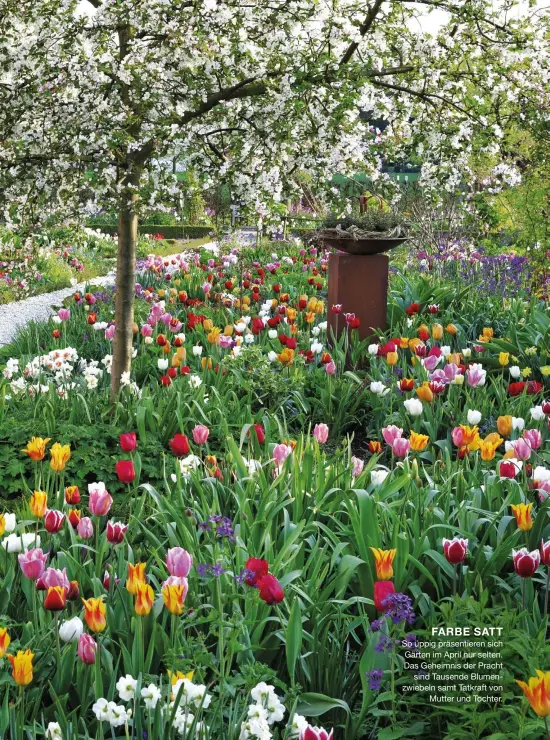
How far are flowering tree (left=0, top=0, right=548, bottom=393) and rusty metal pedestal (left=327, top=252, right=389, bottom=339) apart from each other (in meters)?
1.64

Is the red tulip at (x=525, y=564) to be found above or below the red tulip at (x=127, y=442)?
below

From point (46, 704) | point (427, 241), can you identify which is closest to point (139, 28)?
point (46, 704)

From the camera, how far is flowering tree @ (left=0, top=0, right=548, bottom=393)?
357 cm

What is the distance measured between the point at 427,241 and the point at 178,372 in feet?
20.2

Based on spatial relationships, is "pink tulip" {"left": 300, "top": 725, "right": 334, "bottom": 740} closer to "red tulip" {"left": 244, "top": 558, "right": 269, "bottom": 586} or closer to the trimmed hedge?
"red tulip" {"left": 244, "top": 558, "right": 269, "bottom": 586}

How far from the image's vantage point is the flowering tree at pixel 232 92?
11.7 feet

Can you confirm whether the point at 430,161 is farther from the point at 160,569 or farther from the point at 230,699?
the point at 230,699

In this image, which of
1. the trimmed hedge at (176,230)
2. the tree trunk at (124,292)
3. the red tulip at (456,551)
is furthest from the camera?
the trimmed hedge at (176,230)

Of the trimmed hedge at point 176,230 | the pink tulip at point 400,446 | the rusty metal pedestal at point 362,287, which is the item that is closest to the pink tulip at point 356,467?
the pink tulip at point 400,446

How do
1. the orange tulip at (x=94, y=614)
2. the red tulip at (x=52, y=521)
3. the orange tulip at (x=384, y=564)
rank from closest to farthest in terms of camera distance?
the orange tulip at (x=94, y=614) → the orange tulip at (x=384, y=564) → the red tulip at (x=52, y=521)

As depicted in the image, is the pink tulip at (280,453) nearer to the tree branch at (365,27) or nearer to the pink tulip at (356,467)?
the pink tulip at (356,467)

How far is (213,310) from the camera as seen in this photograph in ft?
22.1

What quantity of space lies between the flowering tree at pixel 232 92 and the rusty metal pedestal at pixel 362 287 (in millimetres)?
1636

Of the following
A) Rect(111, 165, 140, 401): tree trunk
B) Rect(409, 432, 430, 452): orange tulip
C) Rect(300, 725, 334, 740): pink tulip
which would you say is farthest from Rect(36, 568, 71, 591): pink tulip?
Rect(111, 165, 140, 401): tree trunk
